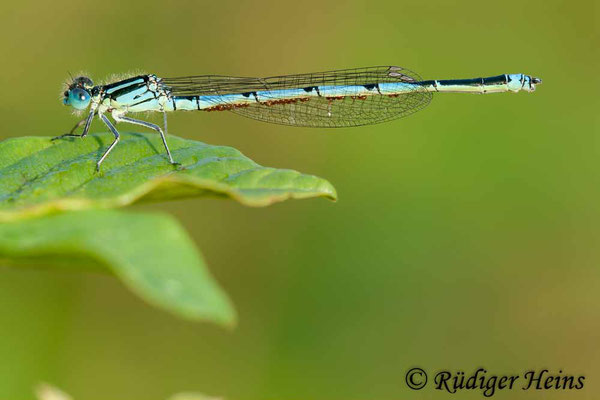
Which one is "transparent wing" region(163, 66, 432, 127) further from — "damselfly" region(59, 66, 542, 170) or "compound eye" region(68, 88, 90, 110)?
"compound eye" region(68, 88, 90, 110)

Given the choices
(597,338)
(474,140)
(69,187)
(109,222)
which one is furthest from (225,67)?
(109,222)

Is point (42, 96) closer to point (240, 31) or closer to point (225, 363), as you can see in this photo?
point (240, 31)

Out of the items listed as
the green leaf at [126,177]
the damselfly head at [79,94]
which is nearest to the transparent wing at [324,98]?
the damselfly head at [79,94]

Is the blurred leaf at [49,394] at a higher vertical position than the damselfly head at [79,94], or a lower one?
lower

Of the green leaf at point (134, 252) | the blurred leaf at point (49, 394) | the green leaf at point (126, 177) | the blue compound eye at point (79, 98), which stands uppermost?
the blue compound eye at point (79, 98)
